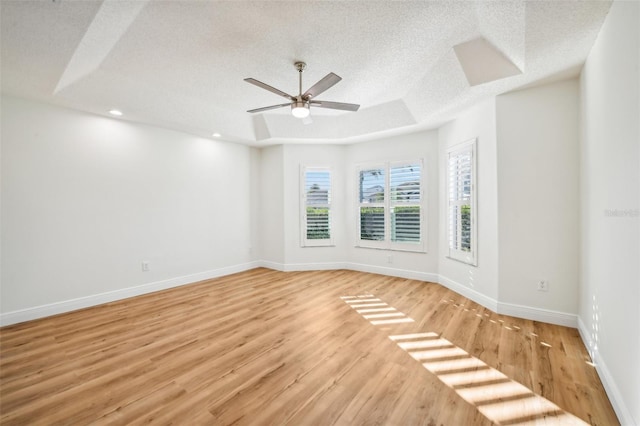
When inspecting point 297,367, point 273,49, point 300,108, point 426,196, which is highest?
point 273,49

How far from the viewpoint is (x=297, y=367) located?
7.54ft

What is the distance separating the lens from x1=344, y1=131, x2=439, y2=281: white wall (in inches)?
189

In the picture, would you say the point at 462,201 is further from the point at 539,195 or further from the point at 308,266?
the point at 308,266

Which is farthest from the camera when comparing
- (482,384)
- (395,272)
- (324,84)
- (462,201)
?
(395,272)

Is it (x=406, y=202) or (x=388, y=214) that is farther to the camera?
(x=388, y=214)

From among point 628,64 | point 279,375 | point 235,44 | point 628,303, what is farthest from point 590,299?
point 235,44

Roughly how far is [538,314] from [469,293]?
0.83m

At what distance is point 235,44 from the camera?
270 cm

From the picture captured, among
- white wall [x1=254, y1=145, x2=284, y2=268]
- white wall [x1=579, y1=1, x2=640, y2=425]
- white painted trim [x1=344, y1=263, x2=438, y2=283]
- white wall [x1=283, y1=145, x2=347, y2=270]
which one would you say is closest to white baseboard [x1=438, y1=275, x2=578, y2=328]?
white wall [x1=579, y1=1, x2=640, y2=425]

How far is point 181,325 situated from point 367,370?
2.14 metres

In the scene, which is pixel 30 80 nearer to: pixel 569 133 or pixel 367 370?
pixel 367 370

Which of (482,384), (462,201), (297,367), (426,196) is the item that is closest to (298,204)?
(426,196)

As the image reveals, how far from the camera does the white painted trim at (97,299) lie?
329 centimetres

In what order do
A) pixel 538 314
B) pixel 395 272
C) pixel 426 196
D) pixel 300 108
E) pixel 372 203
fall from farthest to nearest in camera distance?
pixel 372 203
pixel 395 272
pixel 426 196
pixel 538 314
pixel 300 108
